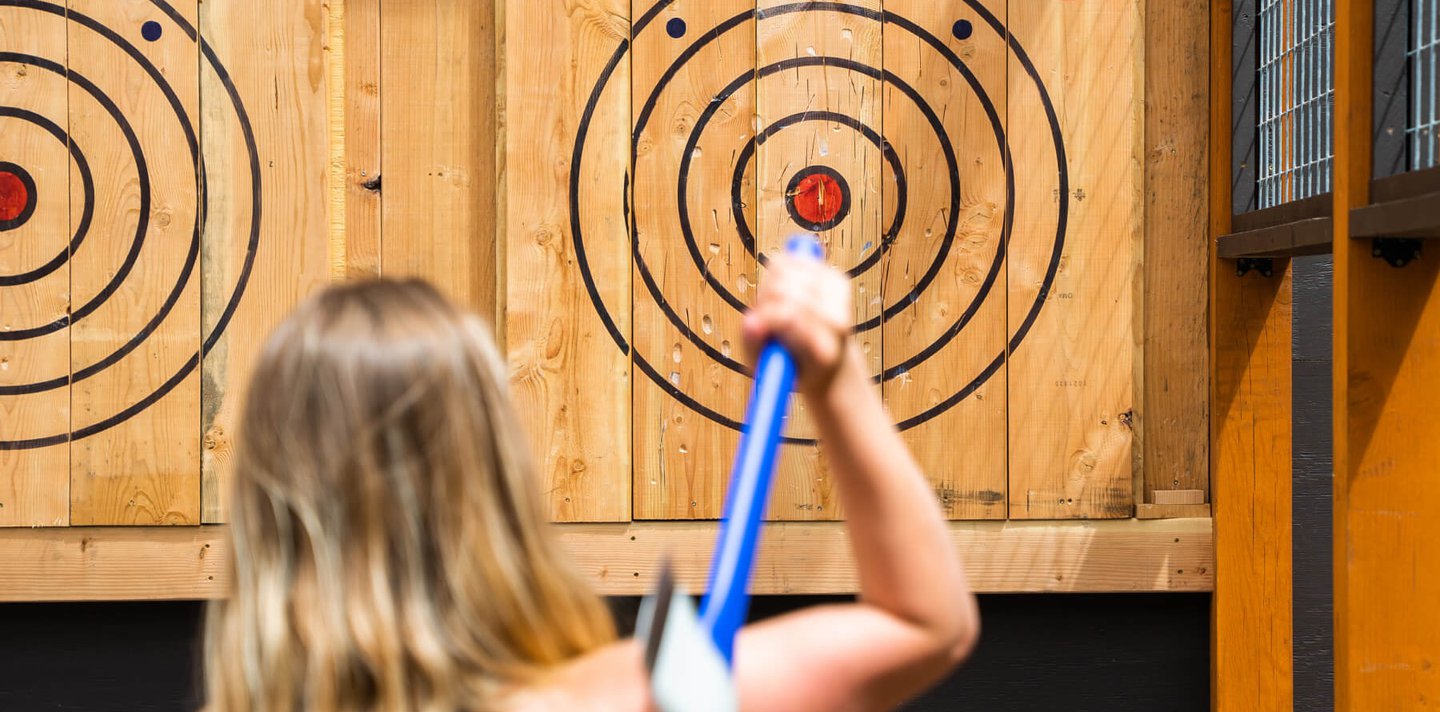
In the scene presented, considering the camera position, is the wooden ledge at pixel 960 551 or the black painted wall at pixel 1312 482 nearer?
the wooden ledge at pixel 960 551

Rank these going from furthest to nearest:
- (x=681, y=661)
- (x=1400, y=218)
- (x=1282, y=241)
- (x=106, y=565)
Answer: (x=106, y=565) → (x=1282, y=241) → (x=1400, y=218) → (x=681, y=661)

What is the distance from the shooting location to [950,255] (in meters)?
2.55

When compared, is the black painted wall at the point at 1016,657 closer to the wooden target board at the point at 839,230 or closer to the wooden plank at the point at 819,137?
the wooden target board at the point at 839,230

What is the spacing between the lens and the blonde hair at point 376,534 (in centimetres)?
79

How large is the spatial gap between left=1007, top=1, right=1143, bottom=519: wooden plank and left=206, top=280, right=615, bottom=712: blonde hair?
191cm

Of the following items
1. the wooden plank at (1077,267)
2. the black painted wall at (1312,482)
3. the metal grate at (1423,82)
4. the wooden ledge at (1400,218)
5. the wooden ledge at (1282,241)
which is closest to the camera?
the wooden ledge at (1400,218)

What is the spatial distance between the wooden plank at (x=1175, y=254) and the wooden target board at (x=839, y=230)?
0.06 meters

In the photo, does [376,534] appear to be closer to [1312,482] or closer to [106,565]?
[106,565]

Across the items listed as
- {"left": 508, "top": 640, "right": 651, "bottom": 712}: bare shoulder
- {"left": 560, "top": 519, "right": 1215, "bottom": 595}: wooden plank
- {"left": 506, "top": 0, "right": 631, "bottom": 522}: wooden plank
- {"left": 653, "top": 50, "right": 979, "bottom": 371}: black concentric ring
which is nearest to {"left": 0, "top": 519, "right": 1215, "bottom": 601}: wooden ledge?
{"left": 560, "top": 519, "right": 1215, "bottom": 595}: wooden plank

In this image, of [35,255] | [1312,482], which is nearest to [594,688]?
[35,255]

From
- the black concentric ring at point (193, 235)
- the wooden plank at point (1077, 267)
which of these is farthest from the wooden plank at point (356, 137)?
the wooden plank at point (1077, 267)

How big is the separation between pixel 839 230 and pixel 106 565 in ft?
5.78

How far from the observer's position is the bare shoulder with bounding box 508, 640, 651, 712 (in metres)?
0.78

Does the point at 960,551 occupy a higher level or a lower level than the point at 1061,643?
higher
